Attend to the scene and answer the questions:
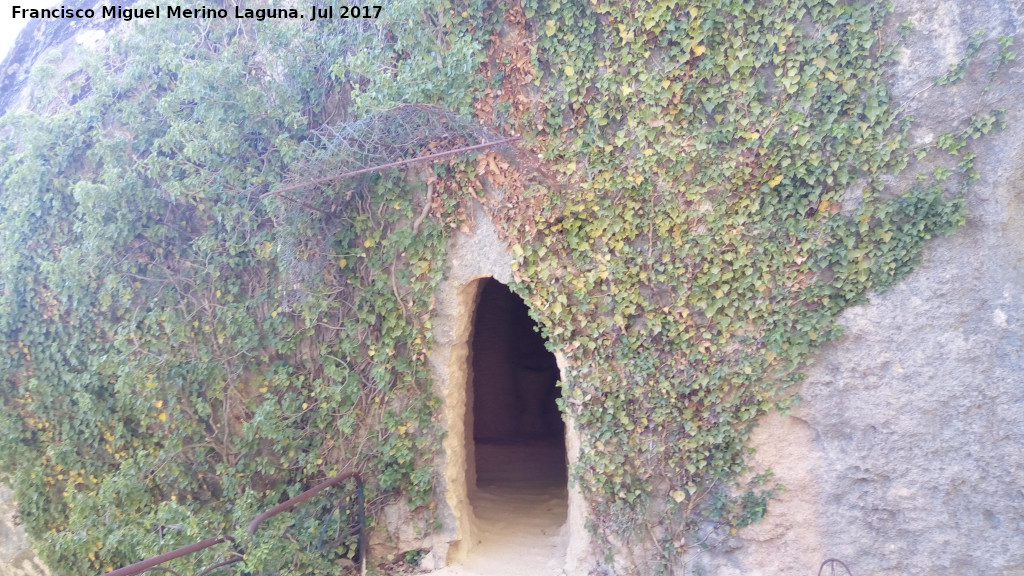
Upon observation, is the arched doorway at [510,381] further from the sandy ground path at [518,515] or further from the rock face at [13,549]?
the rock face at [13,549]

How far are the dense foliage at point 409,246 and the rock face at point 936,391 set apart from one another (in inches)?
6.1

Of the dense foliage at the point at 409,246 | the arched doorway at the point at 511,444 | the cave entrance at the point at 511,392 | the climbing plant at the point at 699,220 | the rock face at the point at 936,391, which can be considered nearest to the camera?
the rock face at the point at 936,391

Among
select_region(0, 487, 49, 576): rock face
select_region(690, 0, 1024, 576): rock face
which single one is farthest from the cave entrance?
select_region(0, 487, 49, 576): rock face

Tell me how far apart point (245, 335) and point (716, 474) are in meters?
3.43

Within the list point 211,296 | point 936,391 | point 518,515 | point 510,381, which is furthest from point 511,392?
point 936,391

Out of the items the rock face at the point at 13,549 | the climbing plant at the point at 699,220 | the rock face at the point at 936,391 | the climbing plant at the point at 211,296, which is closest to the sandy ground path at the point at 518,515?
the climbing plant at the point at 211,296

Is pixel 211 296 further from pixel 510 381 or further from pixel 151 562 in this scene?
pixel 510 381

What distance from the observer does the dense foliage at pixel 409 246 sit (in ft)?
13.4

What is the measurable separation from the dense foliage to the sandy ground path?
26.1 inches

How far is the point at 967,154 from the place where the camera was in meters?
3.83

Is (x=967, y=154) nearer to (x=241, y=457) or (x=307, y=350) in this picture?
(x=307, y=350)

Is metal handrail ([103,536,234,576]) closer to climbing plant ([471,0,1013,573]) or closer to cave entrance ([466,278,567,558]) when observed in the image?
climbing plant ([471,0,1013,573])

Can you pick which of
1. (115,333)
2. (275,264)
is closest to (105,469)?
(115,333)

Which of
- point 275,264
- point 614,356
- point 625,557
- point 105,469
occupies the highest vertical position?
point 275,264
